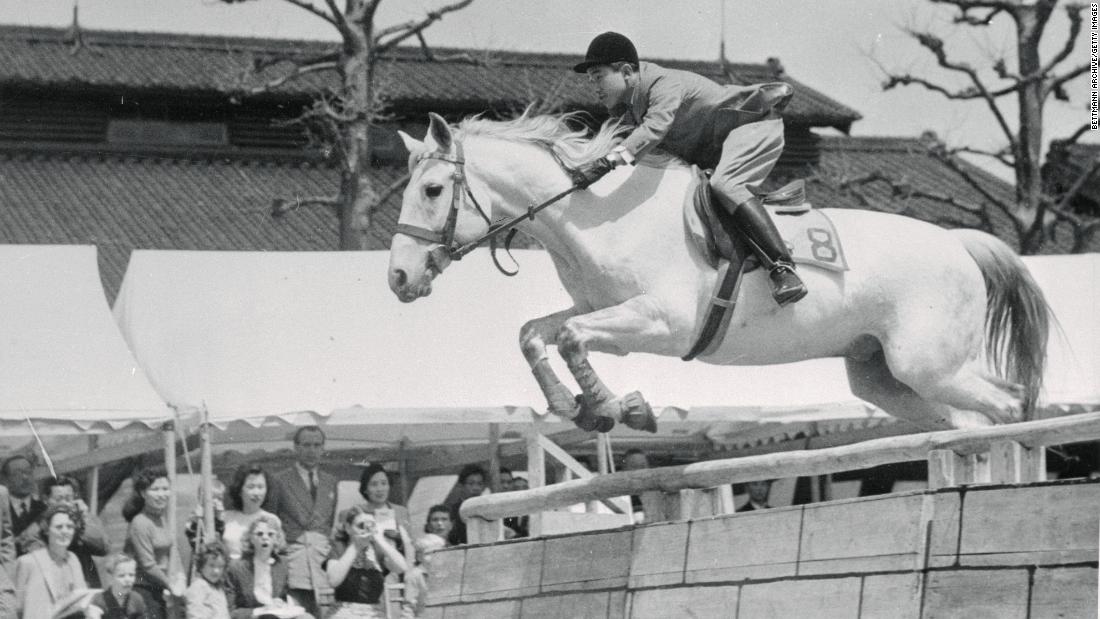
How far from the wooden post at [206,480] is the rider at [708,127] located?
3.69 metres

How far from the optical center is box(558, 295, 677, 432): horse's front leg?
22.5 feet

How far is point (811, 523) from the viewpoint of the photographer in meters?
6.17

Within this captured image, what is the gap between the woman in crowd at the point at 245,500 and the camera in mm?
9094

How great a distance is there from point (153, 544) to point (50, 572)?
0.66 metres

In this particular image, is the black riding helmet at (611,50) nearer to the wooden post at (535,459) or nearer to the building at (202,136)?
the wooden post at (535,459)

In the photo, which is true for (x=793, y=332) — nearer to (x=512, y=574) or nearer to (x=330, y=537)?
(x=512, y=574)

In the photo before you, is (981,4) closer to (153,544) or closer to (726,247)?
(726,247)

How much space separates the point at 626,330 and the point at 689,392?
4795 mm

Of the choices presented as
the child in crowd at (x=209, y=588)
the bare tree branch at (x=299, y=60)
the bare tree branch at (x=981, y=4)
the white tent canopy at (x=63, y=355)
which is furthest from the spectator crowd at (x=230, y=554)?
the bare tree branch at (x=981, y=4)

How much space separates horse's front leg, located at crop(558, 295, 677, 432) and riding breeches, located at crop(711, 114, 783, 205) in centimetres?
62

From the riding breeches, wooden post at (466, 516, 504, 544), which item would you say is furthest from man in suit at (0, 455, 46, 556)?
the riding breeches

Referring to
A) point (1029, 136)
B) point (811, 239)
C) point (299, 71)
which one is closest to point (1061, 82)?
point (1029, 136)

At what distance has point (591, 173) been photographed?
23.7ft

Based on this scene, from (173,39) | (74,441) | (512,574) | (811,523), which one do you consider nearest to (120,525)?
(74,441)
